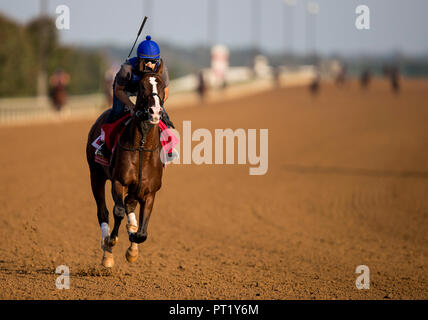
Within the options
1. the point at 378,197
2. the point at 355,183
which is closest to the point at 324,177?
the point at 355,183

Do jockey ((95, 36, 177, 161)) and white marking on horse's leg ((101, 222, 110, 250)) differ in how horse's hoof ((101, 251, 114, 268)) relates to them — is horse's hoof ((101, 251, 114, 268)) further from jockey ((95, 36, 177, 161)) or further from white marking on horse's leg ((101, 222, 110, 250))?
jockey ((95, 36, 177, 161))

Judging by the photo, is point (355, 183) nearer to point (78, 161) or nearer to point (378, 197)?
point (378, 197)

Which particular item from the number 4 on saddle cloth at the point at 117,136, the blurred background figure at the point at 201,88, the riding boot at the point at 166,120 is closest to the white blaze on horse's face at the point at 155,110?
the riding boot at the point at 166,120

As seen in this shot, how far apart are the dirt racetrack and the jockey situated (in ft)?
5.05

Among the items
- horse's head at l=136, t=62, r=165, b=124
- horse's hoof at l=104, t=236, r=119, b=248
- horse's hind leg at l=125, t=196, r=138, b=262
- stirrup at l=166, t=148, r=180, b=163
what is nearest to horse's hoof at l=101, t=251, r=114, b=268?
horse's hoof at l=104, t=236, r=119, b=248

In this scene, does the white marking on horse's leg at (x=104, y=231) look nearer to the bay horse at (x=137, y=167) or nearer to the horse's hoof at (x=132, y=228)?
the bay horse at (x=137, y=167)

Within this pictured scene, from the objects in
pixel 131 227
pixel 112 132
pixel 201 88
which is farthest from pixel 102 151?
pixel 201 88

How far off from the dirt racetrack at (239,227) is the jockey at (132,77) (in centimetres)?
154

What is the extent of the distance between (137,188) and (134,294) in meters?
1.11

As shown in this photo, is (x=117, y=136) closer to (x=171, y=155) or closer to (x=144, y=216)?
(x=171, y=155)

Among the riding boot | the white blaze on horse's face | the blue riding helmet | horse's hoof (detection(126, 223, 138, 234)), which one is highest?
the blue riding helmet

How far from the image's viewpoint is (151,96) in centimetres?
662

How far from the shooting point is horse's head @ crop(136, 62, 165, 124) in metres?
6.54

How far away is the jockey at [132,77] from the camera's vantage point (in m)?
6.99
